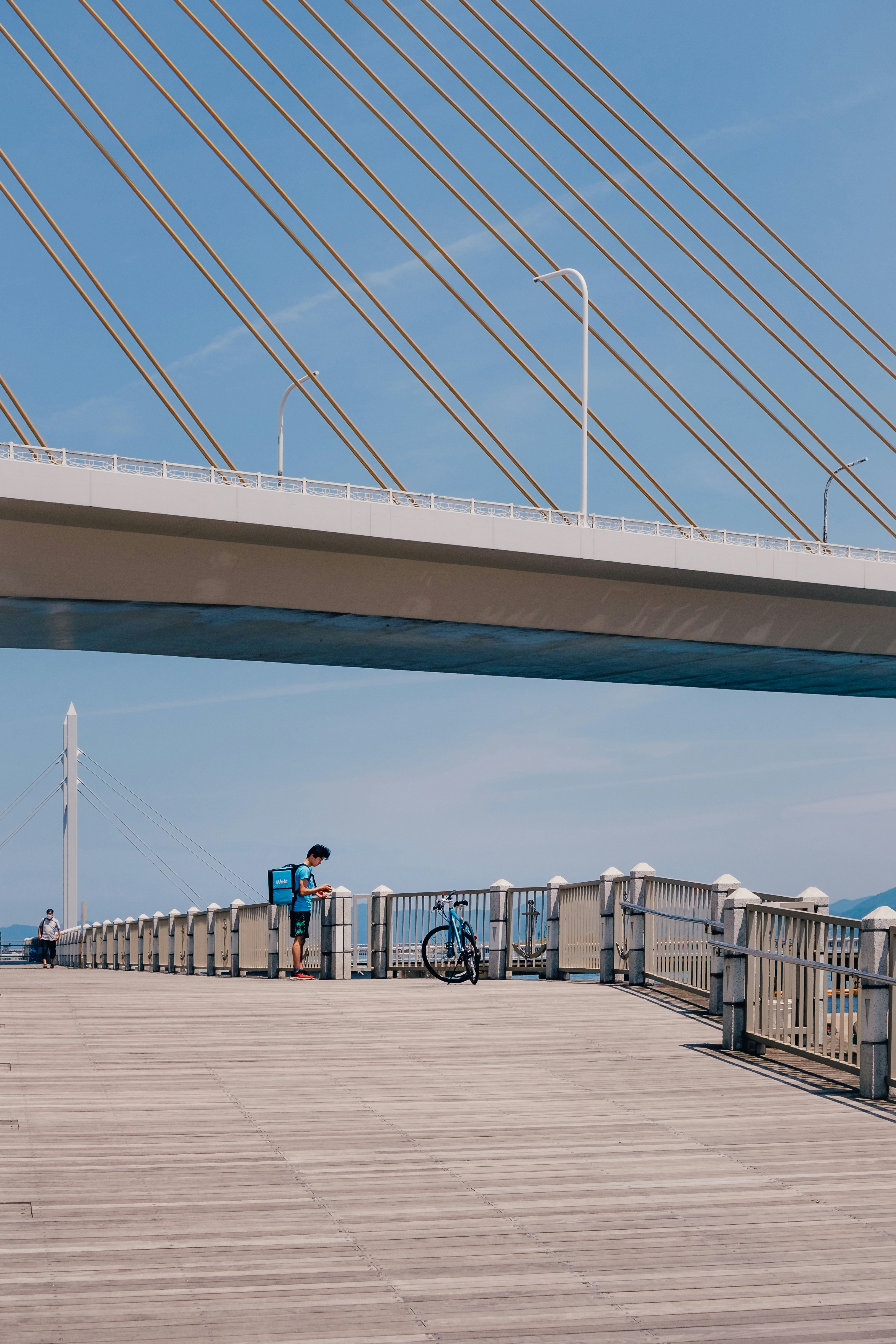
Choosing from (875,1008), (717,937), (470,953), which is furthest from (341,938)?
(875,1008)

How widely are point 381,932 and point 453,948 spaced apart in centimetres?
347

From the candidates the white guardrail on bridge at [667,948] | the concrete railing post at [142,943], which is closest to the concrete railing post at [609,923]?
the white guardrail on bridge at [667,948]

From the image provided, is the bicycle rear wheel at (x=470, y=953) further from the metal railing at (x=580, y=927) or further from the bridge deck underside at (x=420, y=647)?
the bridge deck underside at (x=420, y=647)

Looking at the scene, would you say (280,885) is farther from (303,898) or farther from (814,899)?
(814,899)

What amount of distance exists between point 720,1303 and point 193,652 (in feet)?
132

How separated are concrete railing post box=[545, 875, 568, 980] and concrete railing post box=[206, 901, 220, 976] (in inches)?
418

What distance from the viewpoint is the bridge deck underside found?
A: 126 feet

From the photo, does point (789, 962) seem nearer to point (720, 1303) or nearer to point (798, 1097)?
point (798, 1097)

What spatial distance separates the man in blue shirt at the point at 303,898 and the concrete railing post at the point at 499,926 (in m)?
2.51

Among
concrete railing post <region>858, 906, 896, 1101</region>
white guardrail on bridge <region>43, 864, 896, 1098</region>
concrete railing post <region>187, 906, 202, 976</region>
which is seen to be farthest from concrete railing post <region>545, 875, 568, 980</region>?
concrete railing post <region>187, 906, 202, 976</region>

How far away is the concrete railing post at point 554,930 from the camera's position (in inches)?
759

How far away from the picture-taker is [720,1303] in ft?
19.2

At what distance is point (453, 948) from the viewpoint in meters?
19.3

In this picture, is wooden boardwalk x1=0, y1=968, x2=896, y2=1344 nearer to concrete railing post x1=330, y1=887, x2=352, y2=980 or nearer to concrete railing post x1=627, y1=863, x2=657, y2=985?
concrete railing post x1=627, y1=863, x2=657, y2=985
